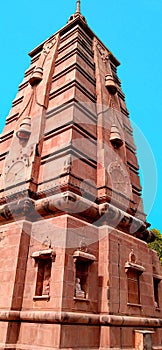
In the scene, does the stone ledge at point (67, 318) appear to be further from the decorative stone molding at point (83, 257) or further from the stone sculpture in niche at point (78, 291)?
the decorative stone molding at point (83, 257)

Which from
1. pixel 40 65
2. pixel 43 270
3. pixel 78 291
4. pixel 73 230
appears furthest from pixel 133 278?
pixel 40 65

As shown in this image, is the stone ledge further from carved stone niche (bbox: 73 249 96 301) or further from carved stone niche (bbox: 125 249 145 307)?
carved stone niche (bbox: 125 249 145 307)

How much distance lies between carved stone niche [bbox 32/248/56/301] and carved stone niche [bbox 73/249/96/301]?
2.87 feet

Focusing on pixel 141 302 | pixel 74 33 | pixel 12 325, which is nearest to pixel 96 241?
pixel 141 302

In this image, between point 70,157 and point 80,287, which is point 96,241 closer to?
point 80,287

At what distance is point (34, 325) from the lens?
8570mm

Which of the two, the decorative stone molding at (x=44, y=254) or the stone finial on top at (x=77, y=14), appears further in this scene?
the stone finial on top at (x=77, y=14)

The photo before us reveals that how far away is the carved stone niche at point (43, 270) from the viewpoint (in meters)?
9.16

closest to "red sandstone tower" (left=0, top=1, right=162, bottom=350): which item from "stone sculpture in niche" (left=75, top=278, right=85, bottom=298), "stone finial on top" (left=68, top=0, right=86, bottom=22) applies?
"stone sculpture in niche" (left=75, top=278, right=85, bottom=298)

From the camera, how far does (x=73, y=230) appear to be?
31.6 feet

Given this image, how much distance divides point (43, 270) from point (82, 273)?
4.53 ft

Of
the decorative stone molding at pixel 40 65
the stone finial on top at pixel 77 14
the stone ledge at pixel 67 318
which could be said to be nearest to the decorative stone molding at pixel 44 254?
the stone ledge at pixel 67 318

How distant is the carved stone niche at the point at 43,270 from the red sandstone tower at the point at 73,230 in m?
0.04

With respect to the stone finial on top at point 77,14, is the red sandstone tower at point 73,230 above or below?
below
